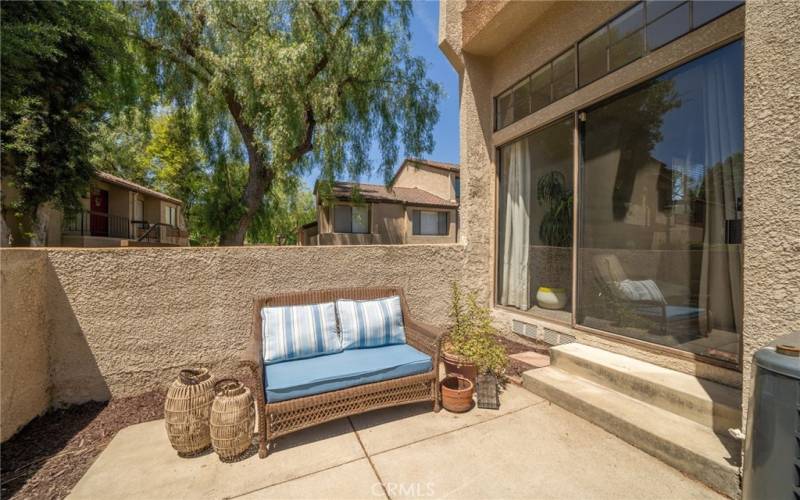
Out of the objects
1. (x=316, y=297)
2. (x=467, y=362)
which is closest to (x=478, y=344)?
(x=467, y=362)

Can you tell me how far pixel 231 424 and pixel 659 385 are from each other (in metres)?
3.54

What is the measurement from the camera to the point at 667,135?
3.22 m

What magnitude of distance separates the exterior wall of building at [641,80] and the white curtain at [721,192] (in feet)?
1.23

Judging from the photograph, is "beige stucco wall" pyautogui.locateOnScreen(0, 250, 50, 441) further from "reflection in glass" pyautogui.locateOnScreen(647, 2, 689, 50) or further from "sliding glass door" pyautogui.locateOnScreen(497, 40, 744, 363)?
"reflection in glass" pyautogui.locateOnScreen(647, 2, 689, 50)

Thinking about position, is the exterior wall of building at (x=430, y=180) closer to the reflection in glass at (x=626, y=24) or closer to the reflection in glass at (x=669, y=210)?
the reflection in glass at (x=626, y=24)

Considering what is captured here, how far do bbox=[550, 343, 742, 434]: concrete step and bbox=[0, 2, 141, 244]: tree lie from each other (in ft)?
39.7

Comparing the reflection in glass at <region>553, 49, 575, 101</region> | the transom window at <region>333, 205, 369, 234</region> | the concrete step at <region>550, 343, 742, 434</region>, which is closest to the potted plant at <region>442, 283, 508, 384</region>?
the concrete step at <region>550, 343, 742, 434</region>

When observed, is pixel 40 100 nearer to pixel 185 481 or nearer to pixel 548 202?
pixel 185 481

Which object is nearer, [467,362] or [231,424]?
[231,424]

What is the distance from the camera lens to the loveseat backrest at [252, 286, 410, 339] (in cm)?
319

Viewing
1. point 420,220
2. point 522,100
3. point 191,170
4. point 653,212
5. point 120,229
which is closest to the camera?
point 653,212

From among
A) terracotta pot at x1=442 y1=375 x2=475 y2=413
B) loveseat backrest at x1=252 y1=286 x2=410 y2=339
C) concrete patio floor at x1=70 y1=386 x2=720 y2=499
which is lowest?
concrete patio floor at x1=70 y1=386 x2=720 y2=499

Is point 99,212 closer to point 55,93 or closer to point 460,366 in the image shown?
point 55,93

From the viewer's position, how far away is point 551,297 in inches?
173
